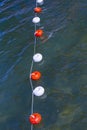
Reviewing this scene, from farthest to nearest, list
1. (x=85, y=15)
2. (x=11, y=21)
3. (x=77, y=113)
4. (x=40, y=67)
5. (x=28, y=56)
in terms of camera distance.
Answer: (x=11, y=21) → (x=85, y=15) → (x=28, y=56) → (x=40, y=67) → (x=77, y=113)

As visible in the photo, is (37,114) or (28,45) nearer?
(37,114)

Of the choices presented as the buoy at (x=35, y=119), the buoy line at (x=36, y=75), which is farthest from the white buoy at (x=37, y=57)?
the buoy at (x=35, y=119)

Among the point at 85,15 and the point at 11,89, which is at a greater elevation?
the point at 85,15

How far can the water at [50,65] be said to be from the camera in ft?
33.6

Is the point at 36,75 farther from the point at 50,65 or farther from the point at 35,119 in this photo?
the point at 35,119

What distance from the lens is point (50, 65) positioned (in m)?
12.4

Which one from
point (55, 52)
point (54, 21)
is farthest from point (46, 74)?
point (54, 21)

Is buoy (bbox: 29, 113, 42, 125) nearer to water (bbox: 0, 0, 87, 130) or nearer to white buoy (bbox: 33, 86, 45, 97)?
water (bbox: 0, 0, 87, 130)

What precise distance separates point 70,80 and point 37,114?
2.02 metres

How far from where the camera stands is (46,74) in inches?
473

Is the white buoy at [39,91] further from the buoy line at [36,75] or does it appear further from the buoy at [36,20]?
the buoy at [36,20]

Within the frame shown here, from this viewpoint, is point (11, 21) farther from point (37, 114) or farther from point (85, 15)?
point (37, 114)

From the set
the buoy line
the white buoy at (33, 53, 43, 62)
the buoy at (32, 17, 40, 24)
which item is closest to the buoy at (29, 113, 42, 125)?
the buoy line

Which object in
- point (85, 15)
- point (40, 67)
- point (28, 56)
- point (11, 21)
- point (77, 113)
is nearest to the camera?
point (77, 113)
